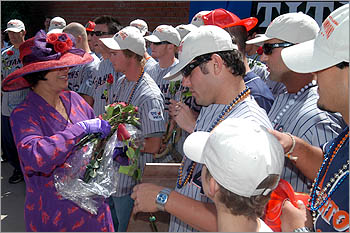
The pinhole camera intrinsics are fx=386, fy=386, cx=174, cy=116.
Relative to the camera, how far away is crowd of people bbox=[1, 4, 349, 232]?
1460 mm

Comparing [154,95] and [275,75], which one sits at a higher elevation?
[275,75]

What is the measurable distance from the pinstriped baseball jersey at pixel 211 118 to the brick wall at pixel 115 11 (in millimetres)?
7272

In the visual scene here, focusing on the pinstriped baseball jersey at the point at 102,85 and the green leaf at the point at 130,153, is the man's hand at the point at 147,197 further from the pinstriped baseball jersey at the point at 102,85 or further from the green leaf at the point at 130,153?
the pinstriped baseball jersey at the point at 102,85

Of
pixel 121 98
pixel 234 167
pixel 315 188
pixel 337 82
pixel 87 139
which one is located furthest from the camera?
pixel 121 98

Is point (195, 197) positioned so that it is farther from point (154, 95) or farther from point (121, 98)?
point (121, 98)

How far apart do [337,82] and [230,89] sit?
614 millimetres

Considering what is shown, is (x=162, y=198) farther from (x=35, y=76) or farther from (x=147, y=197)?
(x=35, y=76)

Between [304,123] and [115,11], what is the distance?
855 cm

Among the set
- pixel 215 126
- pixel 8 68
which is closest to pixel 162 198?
pixel 215 126

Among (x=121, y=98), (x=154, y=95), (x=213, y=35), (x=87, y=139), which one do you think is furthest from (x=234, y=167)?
(x=121, y=98)

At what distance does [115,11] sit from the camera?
10.1 m

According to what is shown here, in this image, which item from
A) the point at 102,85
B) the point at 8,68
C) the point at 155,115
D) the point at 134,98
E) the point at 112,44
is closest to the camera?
the point at 155,115

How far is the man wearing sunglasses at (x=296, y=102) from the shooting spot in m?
2.26

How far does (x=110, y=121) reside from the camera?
2.79 m
